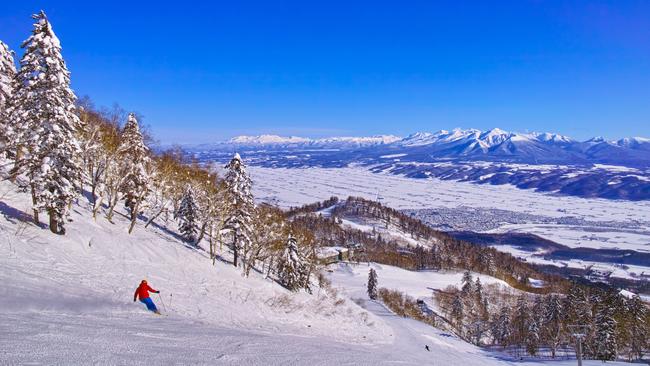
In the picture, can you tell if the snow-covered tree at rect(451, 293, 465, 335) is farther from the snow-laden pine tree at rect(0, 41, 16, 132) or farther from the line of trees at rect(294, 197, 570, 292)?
the snow-laden pine tree at rect(0, 41, 16, 132)

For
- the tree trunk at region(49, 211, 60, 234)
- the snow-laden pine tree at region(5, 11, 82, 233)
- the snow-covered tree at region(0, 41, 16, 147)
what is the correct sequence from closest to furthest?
the snow-laden pine tree at region(5, 11, 82, 233) → the tree trunk at region(49, 211, 60, 234) → the snow-covered tree at region(0, 41, 16, 147)

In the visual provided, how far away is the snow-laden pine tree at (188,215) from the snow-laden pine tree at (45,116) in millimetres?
20546

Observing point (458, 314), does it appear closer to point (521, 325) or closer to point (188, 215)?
point (521, 325)

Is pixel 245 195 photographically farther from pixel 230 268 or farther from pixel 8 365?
pixel 8 365

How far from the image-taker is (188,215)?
44938 millimetres

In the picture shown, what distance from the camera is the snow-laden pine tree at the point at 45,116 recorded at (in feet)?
73.2

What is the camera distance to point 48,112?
74.0ft

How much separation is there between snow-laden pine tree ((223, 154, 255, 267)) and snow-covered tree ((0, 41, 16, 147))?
17023mm

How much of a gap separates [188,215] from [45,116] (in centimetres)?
2331

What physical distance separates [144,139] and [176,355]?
33.8m

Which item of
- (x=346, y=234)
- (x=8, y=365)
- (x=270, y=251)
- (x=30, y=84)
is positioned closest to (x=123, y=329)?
(x=8, y=365)

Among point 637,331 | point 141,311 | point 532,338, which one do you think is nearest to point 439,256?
point 532,338

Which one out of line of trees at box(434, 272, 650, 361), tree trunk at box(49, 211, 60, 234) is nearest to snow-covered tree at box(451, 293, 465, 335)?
line of trees at box(434, 272, 650, 361)

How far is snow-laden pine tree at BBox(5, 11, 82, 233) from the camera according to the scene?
22.3 metres
